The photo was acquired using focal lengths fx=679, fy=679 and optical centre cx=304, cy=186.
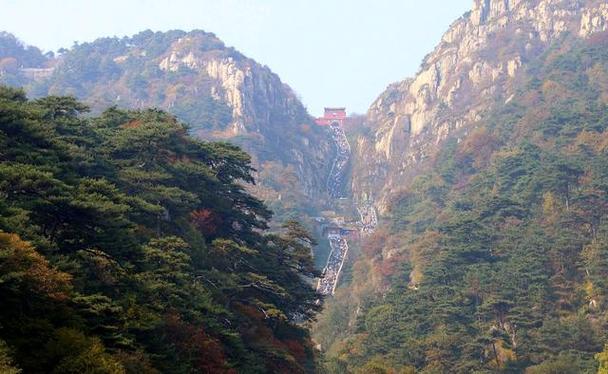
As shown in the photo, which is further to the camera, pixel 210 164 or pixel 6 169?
pixel 210 164

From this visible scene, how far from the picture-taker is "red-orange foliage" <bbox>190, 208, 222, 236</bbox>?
31.1 meters

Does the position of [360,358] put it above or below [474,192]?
below

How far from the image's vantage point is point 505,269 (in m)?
43.2

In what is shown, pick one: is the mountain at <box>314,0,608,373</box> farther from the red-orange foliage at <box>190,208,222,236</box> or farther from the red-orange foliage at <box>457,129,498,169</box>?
the red-orange foliage at <box>190,208,222,236</box>

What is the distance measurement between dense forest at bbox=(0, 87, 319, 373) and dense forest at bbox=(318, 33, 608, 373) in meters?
8.90

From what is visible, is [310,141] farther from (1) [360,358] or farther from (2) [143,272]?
(2) [143,272]

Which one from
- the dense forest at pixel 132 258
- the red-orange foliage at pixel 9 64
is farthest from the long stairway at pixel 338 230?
the red-orange foliage at pixel 9 64

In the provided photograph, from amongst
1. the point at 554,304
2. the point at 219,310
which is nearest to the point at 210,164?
the point at 219,310

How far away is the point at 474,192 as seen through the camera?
209 feet

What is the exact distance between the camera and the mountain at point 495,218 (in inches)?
1502

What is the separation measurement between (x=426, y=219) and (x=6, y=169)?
55.5m

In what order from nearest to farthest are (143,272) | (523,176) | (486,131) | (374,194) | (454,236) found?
(143,272) < (454,236) < (523,176) < (486,131) < (374,194)

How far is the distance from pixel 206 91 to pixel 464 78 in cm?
4070

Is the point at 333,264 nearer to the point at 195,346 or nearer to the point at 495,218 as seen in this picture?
the point at 495,218
